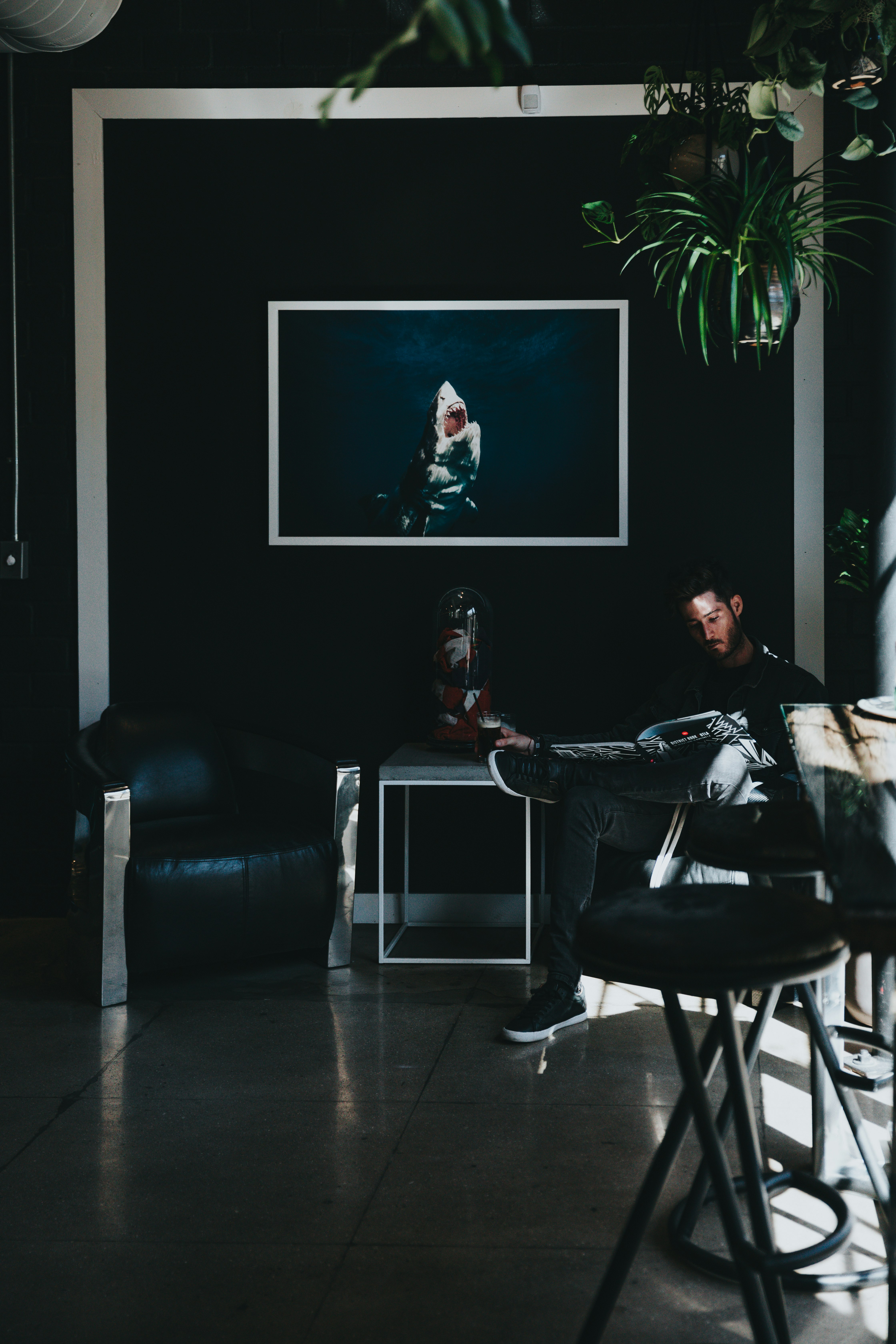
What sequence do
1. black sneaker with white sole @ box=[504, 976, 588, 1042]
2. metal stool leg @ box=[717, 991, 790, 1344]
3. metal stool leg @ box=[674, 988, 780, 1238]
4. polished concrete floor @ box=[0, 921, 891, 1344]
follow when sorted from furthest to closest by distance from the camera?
black sneaker with white sole @ box=[504, 976, 588, 1042], metal stool leg @ box=[674, 988, 780, 1238], polished concrete floor @ box=[0, 921, 891, 1344], metal stool leg @ box=[717, 991, 790, 1344]

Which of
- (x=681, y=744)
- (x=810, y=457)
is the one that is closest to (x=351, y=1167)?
(x=681, y=744)

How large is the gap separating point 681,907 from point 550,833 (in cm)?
258

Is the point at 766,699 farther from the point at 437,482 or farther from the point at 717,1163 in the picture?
the point at 717,1163

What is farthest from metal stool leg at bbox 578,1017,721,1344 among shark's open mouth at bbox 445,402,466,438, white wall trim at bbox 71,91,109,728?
white wall trim at bbox 71,91,109,728

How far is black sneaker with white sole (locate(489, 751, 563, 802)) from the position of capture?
11.0ft

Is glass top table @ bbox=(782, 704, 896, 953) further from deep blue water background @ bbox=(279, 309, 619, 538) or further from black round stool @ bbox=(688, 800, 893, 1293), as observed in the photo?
deep blue water background @ bbox=(279, 309, 619, 538)

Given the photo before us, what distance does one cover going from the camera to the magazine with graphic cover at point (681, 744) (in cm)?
324

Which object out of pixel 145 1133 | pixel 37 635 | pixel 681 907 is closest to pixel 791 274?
pixel 681 907

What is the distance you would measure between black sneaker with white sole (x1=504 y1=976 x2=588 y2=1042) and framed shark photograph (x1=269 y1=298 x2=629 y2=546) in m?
1.68

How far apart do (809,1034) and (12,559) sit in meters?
3.14

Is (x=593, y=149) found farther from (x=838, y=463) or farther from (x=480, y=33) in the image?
(x=480, y=33)

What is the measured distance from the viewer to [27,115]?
4133mm

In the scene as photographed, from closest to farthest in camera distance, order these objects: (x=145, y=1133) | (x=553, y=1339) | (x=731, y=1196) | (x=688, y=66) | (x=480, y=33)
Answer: (x=480, y=33)
(x=731, y=1196)
(x=553, y=1339)
(x=145, y=1133)
(x=688, y=66)

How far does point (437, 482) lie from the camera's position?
13.6 ft
